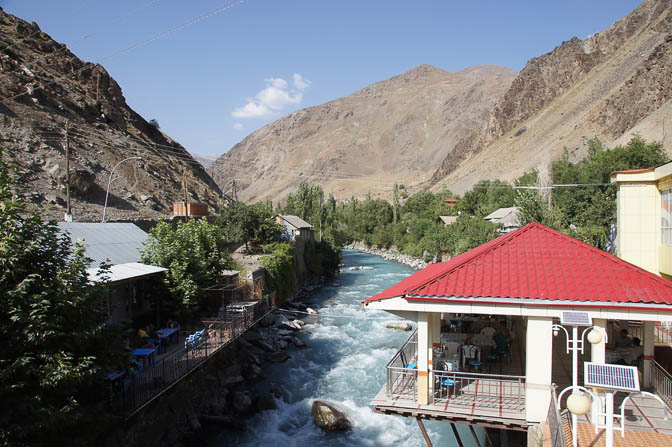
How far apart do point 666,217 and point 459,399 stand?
11.4m

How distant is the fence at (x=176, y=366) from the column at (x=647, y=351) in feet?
41.3

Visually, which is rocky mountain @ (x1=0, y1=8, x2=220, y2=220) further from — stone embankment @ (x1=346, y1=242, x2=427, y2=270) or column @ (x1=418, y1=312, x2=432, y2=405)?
column @ (x1=418, y1=312, x2=432, y2=405)

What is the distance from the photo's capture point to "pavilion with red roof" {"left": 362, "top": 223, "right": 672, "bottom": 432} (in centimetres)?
844

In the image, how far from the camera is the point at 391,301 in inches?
374

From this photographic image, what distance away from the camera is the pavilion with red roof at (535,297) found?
27.7ft

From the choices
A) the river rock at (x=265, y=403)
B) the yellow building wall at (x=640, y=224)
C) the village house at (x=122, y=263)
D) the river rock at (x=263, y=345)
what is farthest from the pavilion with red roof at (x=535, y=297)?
the river rock at (x=263, y=345)

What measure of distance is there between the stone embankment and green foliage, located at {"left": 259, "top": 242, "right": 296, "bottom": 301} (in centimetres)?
2374

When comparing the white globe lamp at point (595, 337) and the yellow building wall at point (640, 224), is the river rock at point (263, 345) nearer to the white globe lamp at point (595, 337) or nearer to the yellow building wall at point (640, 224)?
the yellow building wall at point (640, 224)

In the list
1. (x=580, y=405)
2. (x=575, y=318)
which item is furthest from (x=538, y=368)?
(x=580, y=405)

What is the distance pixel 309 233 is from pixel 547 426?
42.2 metres

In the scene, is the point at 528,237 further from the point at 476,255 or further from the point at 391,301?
the point at 391,301

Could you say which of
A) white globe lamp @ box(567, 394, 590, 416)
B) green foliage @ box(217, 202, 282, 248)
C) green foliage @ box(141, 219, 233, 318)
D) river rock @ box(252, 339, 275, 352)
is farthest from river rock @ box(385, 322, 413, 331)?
white globe lamp @ box(567, 394, 590, 416)

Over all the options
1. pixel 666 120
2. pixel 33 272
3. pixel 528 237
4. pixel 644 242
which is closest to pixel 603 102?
pixel 666 120

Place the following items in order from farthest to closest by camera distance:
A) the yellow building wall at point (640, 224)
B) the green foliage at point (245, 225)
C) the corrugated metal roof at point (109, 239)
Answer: the green foliage at point (245, 225)
the corrugated metal roof at point (109, 239)
the yellow building wall at point (640, 224)
